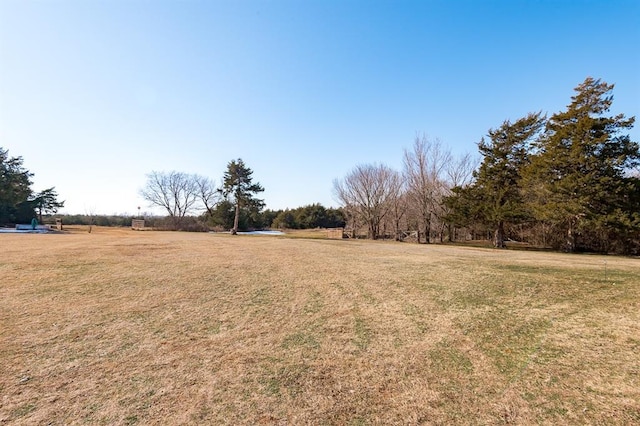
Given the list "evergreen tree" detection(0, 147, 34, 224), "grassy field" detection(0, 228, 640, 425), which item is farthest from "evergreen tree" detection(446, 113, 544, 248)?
"evergreen tree" detection(0, 147, 34, 224)

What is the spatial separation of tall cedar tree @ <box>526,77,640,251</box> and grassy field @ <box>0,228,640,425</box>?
1230cm

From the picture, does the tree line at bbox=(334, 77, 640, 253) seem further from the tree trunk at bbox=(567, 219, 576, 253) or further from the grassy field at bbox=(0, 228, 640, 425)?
the grassy field at bbox=(0, 228, 640, 425)

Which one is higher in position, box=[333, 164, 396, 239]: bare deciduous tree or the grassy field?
box=[333, 164, 396, 239]: bare deciduous tree

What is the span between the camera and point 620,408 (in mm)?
2217

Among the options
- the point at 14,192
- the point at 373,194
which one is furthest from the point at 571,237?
the point at 14,192

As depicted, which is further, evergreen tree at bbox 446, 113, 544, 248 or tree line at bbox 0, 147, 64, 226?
tree line at bbox 0, 147, 64, 226

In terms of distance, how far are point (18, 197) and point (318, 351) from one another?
37.1 m

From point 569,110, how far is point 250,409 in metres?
23.3

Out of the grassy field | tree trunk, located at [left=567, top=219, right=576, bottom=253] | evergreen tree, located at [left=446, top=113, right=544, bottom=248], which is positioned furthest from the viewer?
evergreen tree, located at [left=446, top=113, right=544, bottom=248]

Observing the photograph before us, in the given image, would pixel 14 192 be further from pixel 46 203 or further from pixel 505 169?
pixel 505 169

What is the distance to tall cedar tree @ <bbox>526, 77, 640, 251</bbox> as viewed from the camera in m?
15.5

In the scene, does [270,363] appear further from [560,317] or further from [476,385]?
[560,317]

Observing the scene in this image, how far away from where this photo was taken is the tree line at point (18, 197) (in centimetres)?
2627

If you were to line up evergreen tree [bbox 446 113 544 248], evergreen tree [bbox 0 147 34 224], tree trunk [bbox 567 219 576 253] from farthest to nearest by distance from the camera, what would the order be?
evergreen tree [bbox 0 147 34 224]
evergreen tree [bbox 446 113 544 248]
tree trunk [bbox 567 219 576 253]
